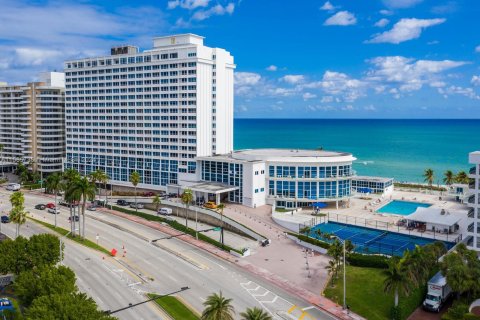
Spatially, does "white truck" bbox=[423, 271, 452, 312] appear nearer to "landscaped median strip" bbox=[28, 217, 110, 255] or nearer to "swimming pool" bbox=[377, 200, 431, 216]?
"swimming pool" bbox=[377, 200, 431, 216]

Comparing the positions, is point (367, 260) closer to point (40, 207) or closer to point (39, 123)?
point (40, 207)

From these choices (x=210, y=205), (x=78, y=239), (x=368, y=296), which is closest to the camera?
(x=368, y=296)

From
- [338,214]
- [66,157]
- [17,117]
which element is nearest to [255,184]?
[338,214]

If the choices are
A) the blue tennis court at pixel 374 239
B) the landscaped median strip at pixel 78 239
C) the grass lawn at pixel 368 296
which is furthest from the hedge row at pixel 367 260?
the landscaped median strip at pixel 78 239

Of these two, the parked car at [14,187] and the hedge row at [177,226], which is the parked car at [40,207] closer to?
the hedge row at [177,226]

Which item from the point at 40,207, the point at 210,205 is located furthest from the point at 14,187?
the point at 210,205

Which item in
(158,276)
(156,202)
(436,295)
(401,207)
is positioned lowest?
(158,276)

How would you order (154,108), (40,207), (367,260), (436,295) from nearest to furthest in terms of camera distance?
(436,295)
(367,260)
(40,207)
(154,108)
